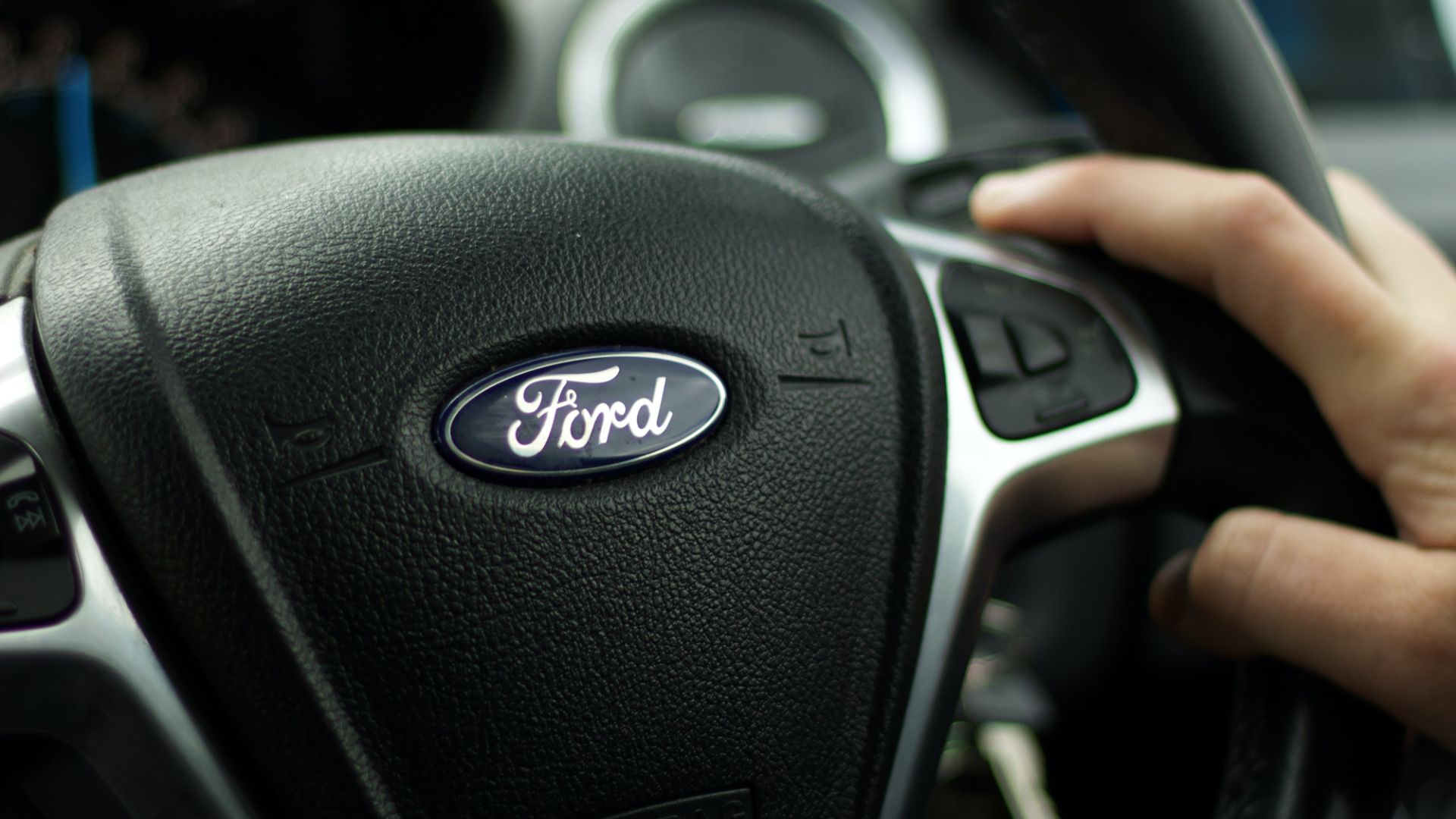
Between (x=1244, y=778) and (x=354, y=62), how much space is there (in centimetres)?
151

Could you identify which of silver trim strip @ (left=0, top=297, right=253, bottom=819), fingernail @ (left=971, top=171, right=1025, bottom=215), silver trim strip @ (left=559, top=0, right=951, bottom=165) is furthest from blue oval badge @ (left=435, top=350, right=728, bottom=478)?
silver trim strip @ (left=559, top=0, right=951, bottom=165)

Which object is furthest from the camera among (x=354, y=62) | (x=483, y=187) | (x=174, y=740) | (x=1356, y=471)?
(x=354, y=62)

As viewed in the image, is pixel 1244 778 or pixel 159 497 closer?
pixel 159 497

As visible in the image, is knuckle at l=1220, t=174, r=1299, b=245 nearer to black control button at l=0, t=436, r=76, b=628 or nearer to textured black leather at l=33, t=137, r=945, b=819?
textured black leather at l=33, t=137, r=945, b=819

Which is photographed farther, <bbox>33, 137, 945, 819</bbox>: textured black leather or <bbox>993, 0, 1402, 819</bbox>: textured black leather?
<bbox>993, 0, 1402, 819</bbox>: textured black leather

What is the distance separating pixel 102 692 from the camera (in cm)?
45

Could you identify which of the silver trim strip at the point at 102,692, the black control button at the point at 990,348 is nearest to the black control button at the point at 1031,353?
the black control button at the point at 990,348

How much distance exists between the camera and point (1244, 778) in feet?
2.13

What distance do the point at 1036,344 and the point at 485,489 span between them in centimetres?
32

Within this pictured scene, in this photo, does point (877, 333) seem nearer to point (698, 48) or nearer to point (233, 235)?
point (233, 235)

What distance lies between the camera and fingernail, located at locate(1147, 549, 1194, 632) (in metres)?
0.72

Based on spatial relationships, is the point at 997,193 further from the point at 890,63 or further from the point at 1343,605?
the point at 890,63

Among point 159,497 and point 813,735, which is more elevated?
point 159,497

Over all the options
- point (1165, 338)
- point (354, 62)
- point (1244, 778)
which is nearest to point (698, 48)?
point (354, 62)
